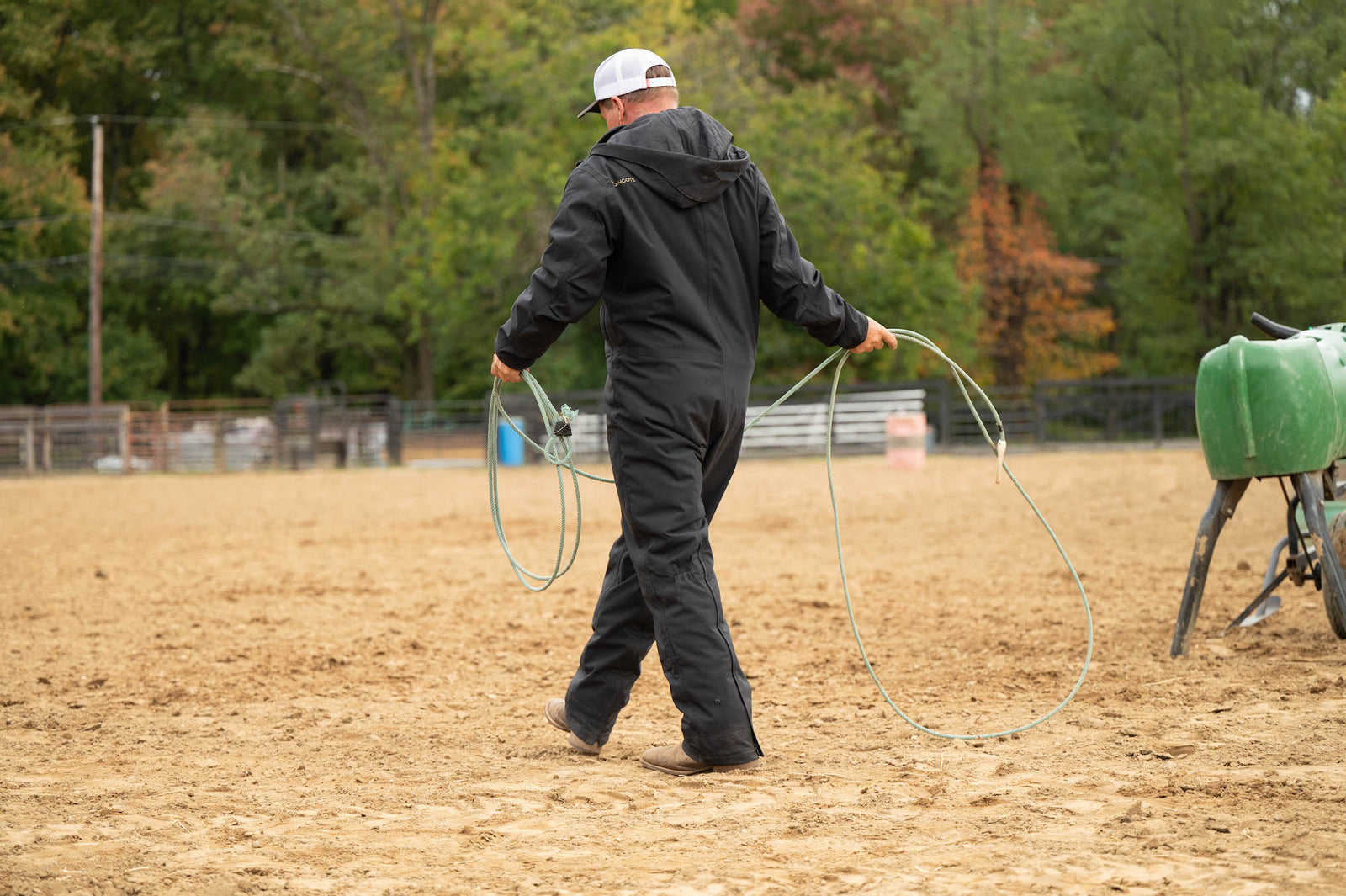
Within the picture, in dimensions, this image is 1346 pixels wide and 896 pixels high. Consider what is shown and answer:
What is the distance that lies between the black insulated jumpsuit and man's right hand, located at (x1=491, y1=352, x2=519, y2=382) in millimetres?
27

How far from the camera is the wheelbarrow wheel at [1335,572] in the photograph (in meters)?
4.97

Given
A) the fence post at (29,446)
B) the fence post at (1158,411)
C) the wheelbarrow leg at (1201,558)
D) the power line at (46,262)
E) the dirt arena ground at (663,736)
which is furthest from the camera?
the power line at (46,262)

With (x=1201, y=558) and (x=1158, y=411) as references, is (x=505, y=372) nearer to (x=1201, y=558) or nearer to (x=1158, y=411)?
(x=1201, y=558)

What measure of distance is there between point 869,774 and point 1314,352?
2.71m

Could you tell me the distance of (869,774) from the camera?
3.69m

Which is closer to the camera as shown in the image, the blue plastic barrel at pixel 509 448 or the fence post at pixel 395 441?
the blue plastic barrel at pixel 509 448

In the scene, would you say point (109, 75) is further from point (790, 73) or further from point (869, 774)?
point (869, 774)

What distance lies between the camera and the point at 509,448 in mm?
24766

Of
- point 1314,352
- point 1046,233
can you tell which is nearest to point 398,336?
point 1046,233

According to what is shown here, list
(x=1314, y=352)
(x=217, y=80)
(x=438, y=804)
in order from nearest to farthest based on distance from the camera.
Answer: (x=438, y=804)
(x=1314, y=352)
(x=217, y=80)

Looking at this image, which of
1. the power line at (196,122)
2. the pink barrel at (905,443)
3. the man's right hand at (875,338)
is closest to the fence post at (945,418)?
the pink barrel at (905,443)

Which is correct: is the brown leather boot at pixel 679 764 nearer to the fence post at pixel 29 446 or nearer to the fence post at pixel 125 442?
the fence post at pixel 125 442

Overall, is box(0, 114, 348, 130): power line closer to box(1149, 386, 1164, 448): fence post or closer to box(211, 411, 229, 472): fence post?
box(211, 411, 229, 472): fence post

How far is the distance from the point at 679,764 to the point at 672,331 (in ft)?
4.23
